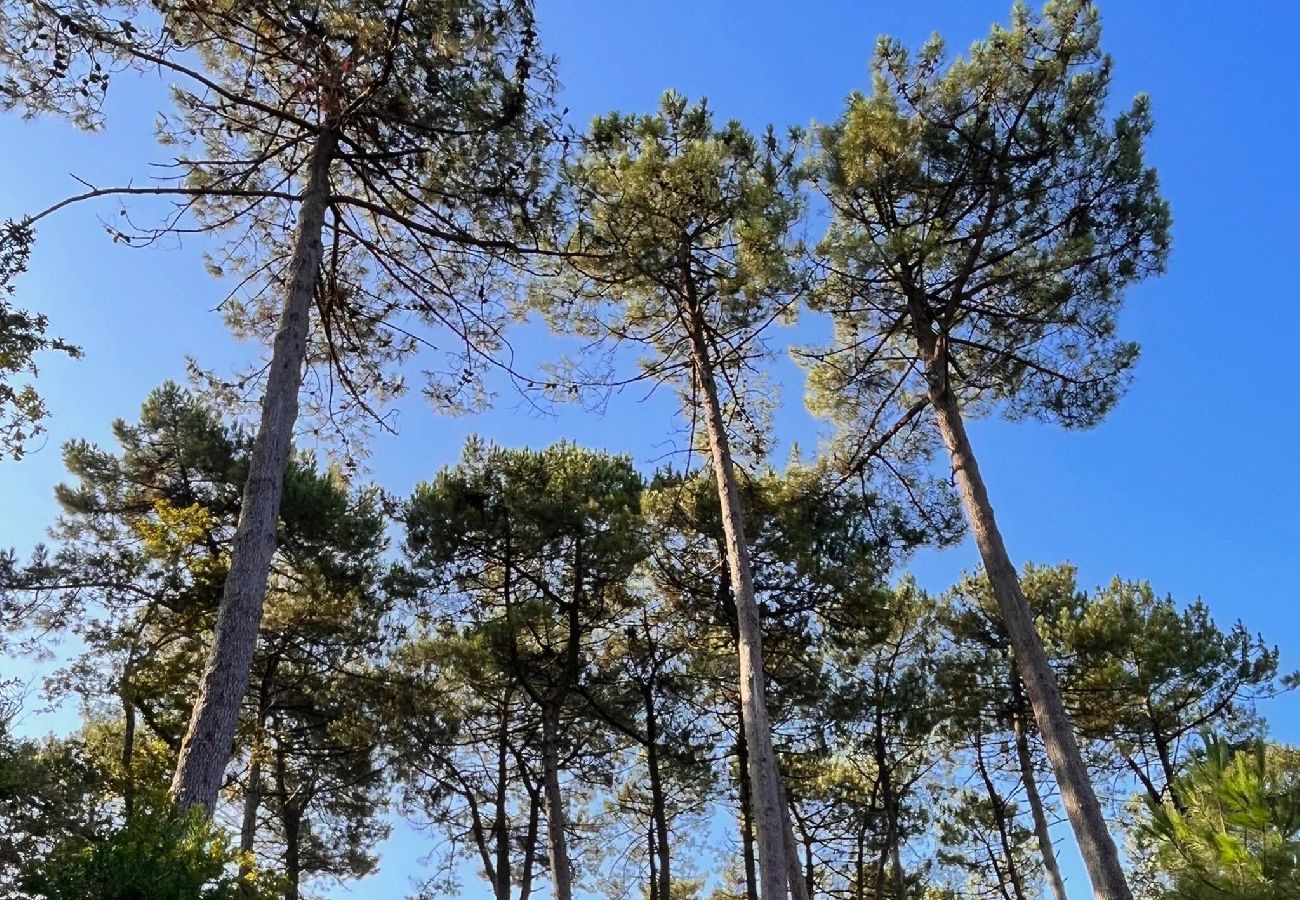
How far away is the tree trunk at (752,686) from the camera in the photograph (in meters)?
6.83

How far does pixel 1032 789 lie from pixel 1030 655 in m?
8.64

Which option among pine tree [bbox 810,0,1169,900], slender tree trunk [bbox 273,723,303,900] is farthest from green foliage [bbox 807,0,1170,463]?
slender tree trunk [bbox 273,723,303,900]

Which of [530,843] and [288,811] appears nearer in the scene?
[530,843]

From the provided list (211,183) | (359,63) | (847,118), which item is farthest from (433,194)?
(847,118)

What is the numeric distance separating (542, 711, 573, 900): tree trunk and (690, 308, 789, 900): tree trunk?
3846 mm

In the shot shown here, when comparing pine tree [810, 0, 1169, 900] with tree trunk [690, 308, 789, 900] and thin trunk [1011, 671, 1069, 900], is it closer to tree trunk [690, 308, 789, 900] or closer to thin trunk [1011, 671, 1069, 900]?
tree trunk [690, 308, 789, 900]

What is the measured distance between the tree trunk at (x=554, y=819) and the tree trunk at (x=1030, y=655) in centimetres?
602

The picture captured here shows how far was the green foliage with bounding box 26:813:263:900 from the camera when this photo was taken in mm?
3346

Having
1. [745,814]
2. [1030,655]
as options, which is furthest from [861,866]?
[1030,655]

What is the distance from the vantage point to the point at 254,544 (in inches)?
223

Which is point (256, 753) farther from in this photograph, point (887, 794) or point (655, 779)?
point (887, 794)

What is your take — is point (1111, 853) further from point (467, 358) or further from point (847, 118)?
point (847, 118)

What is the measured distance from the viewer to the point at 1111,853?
6.81 meters

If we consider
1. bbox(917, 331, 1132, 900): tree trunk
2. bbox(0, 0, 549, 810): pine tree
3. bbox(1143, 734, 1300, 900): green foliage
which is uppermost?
bbox(0, 0, 549, 810): pine tree
